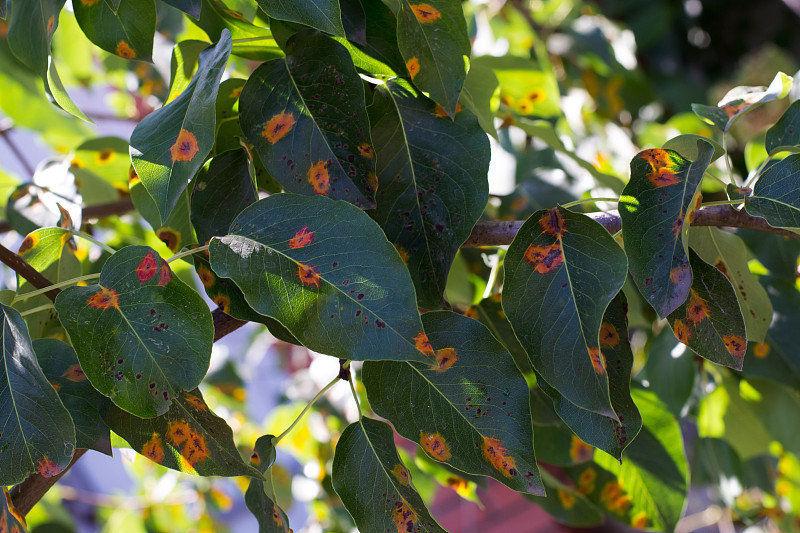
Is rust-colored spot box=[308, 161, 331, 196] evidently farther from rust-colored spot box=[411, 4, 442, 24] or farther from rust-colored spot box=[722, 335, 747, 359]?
Answer: rust-colored spot box=[722, 335, 747, 359]

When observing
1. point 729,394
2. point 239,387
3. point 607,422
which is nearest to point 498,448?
point 607,422

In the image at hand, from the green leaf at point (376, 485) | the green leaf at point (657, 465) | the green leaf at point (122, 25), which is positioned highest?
the green leaf at point (122, 25)

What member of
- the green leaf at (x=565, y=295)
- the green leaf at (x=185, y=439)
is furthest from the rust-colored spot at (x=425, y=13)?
the green leaf at (x=185, y=439)

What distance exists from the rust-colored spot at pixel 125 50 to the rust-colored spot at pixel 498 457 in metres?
0.26

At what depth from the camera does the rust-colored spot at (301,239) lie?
0.25 m

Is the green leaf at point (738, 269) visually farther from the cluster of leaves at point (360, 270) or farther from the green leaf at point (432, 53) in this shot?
the green leaf at point (432, 53)

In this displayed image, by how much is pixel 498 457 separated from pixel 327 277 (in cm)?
11

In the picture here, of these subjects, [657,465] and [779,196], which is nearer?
[779,196]

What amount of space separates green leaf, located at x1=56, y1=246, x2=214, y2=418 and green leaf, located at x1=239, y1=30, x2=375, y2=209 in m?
0.07

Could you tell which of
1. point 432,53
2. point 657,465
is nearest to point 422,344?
point 432,53

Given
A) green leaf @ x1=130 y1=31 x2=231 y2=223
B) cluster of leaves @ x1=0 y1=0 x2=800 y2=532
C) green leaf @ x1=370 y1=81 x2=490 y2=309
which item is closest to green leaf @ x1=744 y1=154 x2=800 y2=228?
cluster of leaves @ x1=0 y1=0 x2=800 y2=532

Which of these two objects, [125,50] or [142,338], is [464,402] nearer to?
[142,338]

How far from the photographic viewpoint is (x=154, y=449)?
0.91 ft

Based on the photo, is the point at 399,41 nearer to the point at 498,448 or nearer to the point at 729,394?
the point at 498,448
